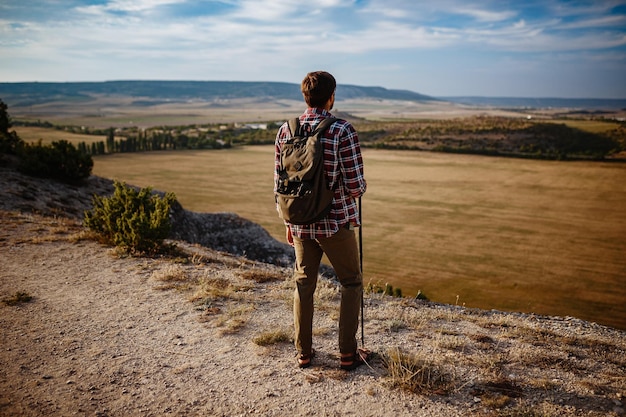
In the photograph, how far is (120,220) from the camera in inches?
390

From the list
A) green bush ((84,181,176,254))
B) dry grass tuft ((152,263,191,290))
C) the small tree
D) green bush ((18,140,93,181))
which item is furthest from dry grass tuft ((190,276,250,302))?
the small tree

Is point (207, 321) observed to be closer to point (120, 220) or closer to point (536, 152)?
point (120, 220)

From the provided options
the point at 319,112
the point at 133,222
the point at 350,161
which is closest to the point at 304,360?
the point at 350,161

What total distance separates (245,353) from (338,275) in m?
1.76

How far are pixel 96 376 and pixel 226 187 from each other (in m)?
45.2

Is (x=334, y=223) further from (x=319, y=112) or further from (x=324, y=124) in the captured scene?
(x=319, y=112)

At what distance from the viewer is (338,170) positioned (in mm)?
4219

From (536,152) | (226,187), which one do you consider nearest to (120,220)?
(226,187)

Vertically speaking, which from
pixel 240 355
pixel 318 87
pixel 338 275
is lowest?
pixel 240 355

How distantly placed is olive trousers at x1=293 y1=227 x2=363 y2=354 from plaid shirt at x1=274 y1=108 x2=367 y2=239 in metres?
0.11

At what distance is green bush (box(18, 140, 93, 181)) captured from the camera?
55.2ft

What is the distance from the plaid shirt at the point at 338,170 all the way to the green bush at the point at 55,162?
16308 millimetres

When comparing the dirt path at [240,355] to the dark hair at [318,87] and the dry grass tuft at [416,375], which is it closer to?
the dry grass tuft at [416,375]

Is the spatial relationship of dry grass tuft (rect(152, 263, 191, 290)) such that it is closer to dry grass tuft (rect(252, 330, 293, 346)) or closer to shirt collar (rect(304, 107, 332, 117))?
dry grass tuft (rect(252, 330, 293, 346))
